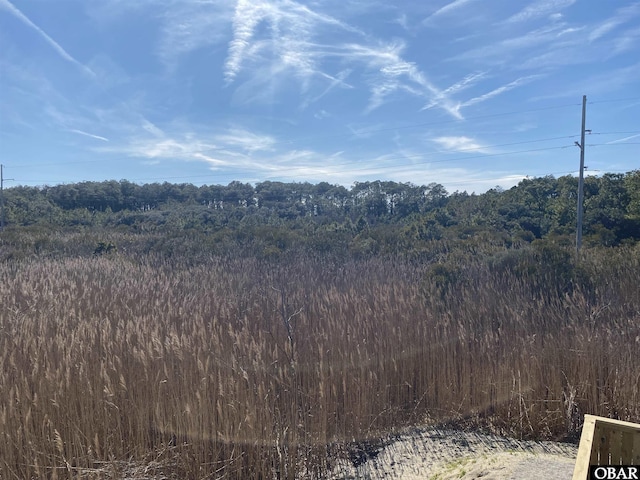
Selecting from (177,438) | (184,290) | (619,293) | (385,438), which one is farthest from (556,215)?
(177,438)

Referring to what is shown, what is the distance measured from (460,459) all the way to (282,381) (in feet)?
4.81

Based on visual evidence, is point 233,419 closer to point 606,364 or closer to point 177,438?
point 177,438

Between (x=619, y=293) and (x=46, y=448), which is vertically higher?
(x=619, y=293)

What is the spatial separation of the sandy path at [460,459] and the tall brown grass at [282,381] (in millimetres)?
185

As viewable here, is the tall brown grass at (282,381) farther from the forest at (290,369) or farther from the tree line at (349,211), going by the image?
the tree line at (349,211)

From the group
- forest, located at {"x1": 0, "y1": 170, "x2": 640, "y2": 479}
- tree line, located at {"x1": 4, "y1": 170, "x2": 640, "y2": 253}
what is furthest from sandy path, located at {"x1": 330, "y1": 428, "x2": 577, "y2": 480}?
tree line, located at {"x1": 4, "y1": 170, "x2": 640, "y2": 253}

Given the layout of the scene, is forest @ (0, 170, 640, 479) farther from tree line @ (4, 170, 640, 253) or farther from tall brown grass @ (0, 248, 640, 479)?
tree line @ (4, 170, 640, 253)

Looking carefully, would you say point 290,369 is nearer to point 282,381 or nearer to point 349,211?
point 282,381

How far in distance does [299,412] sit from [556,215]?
67.4 feet

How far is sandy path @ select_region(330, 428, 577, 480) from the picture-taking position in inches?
118

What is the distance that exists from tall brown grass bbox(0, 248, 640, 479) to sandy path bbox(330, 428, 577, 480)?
0.19m

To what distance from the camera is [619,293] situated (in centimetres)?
705

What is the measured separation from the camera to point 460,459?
11.1 ft

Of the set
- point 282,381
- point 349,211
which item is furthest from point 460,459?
point 349,211
